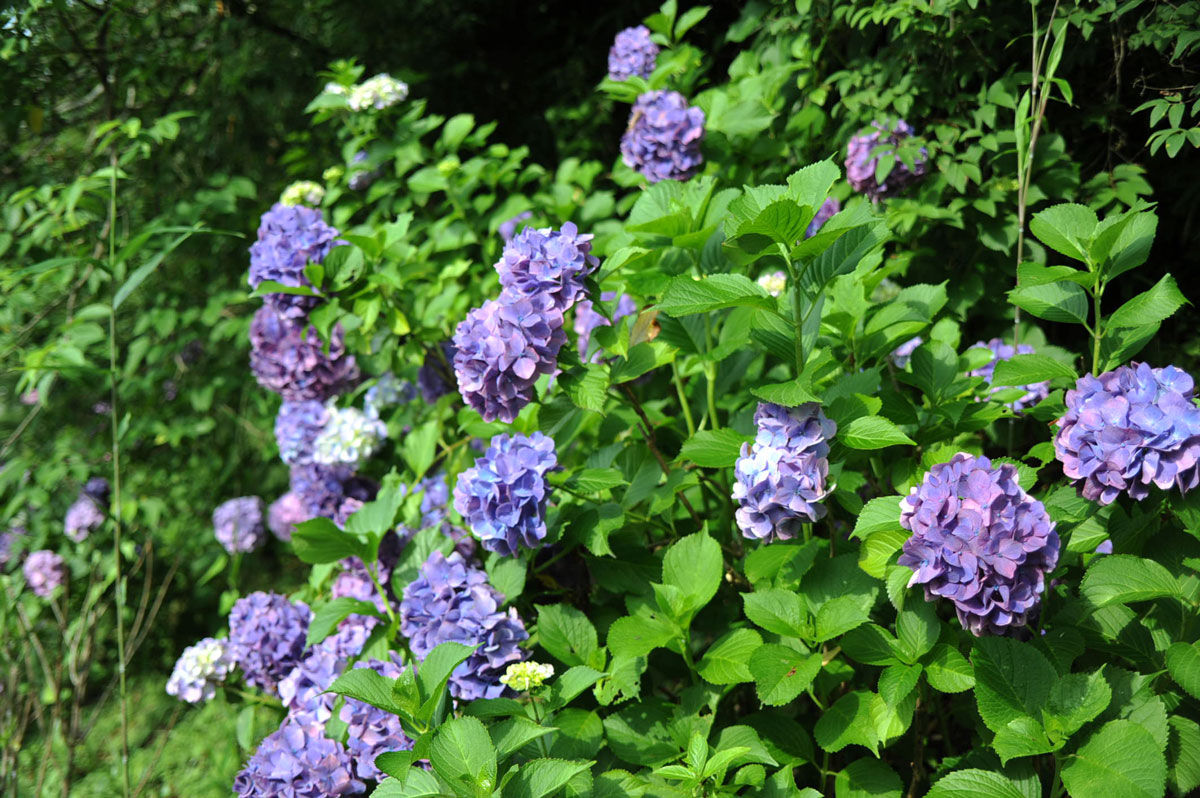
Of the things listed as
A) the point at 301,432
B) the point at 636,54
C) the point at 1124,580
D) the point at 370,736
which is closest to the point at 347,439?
the point at 301,432

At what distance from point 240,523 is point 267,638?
1.53 m

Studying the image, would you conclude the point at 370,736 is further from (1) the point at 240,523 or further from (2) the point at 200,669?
(1) the point at 240,523

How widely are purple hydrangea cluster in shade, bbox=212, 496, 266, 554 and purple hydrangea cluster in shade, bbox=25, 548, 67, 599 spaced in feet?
1.65

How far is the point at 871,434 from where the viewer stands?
3.74 feet

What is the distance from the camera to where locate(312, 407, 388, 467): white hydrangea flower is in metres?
2.15

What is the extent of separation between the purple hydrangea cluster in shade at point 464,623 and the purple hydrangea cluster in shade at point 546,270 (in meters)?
0.44

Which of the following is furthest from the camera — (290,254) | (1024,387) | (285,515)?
(285,515)

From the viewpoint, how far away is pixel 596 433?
1747 mm

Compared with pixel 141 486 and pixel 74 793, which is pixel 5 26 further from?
pixel 74 793

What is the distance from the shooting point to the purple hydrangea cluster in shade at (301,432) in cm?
220

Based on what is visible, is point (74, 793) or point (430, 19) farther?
point (430, 19)

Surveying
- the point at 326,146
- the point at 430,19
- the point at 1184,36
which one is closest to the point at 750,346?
the point at 1184,36

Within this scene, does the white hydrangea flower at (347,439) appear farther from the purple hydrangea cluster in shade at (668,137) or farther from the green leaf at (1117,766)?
the green leaf at (1117,766)

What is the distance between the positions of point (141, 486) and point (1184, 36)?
3349mm
